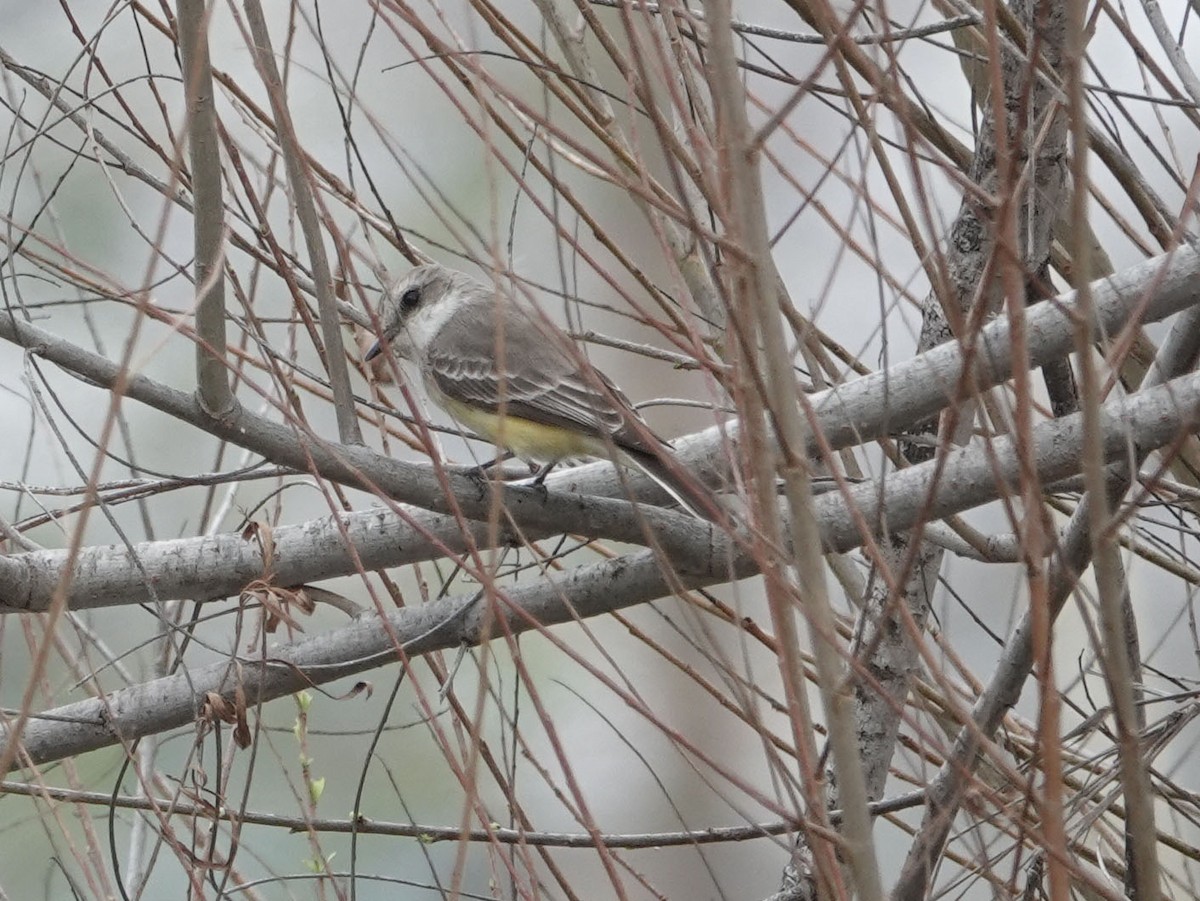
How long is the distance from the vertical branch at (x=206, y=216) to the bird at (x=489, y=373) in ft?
5.15

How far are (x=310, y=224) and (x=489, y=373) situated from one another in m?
2.23

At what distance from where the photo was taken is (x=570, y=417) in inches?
175

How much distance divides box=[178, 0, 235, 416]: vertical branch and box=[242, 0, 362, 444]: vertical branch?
12cm

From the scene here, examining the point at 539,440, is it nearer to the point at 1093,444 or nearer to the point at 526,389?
the point at 526,389

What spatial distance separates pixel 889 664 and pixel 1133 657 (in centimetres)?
65

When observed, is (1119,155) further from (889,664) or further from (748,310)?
(748,310)

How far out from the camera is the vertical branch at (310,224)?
2.33m

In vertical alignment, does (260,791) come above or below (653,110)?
above

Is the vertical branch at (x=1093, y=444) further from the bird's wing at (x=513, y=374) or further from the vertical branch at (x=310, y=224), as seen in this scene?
the bird's wing at (x=513, y=374)

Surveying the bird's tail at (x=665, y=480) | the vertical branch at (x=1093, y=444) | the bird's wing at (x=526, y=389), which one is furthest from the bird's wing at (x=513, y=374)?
the vertical branch at (x=1093, y=444)

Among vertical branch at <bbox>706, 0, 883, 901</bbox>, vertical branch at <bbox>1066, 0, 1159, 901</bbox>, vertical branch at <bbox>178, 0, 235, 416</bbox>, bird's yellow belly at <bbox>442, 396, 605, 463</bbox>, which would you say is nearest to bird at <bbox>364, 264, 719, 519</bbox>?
bird's yellow belly at <bbox>442, 396, 605, 463</bbox>

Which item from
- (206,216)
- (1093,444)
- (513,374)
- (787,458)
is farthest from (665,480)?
(1093,444)

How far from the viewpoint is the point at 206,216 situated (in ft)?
7.63

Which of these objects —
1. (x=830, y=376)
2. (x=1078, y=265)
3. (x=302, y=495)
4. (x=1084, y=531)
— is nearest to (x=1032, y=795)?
(x=1078, y=265)
